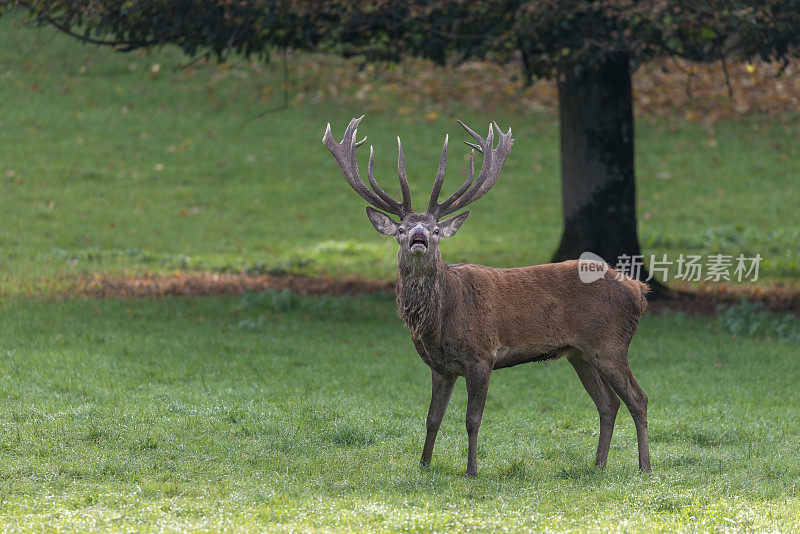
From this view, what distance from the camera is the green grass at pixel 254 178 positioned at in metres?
17.8

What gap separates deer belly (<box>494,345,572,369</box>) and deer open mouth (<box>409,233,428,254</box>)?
1.12 metres

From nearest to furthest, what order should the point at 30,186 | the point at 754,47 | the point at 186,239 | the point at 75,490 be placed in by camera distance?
the point at 75,490 < the point at 754,47 < the point at 186,239 < the point at 30,186

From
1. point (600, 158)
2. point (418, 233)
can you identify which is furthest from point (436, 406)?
point (600, 158)

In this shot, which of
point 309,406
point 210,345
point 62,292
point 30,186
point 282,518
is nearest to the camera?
point 282,518

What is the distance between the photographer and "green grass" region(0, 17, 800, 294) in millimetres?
17828

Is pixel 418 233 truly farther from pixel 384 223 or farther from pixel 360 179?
pixel 360 179

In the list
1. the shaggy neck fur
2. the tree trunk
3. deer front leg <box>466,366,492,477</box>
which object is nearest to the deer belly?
deer front leg <box>466,366,492,477</box>

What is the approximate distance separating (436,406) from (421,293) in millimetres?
926

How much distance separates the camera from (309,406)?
924cm

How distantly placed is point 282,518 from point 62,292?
861 centimetres

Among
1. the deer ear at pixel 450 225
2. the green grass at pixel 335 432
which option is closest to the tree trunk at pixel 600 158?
the green grass at pixel 335 432

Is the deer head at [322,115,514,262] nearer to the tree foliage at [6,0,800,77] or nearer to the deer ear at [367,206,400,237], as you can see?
the deer ear at [367,206,400,237]

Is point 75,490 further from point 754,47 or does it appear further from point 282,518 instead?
point 754,47

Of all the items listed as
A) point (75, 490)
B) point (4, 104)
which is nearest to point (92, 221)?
point (4, 104)
